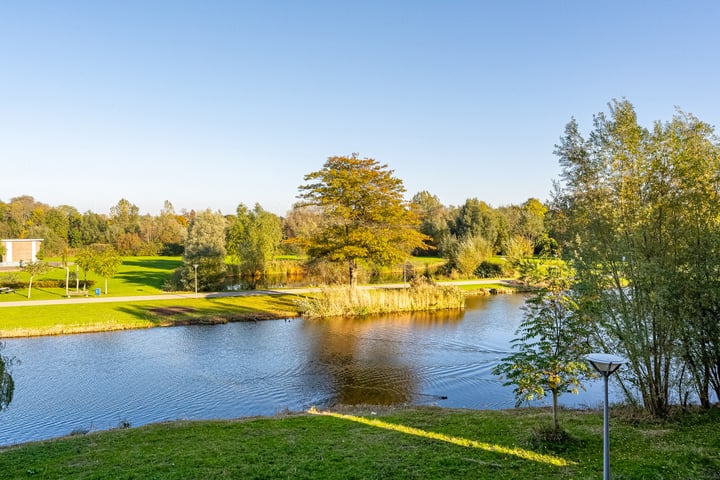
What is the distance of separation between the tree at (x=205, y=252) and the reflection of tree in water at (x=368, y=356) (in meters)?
13.7

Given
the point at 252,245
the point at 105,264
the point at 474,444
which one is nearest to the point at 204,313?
the point at 105,264

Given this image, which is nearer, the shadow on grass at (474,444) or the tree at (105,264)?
the shadow on grass at (474,444)

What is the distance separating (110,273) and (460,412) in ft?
92.4

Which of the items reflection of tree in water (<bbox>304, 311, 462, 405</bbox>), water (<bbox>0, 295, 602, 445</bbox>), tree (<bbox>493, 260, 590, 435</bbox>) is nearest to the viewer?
tree (<bbox>493, 260, 590, 435</bbox>)

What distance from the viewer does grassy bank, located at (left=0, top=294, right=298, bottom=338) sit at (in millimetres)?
21906

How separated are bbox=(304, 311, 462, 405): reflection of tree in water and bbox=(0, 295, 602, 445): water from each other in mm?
46

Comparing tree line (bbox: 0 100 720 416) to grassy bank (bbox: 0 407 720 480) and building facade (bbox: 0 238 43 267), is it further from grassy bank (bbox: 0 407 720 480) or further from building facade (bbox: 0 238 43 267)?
building facade (bbox: 0 238 43 267)

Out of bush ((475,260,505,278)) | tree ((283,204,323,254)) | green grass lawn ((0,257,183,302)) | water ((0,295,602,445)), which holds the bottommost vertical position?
water ((0,295,602,445))

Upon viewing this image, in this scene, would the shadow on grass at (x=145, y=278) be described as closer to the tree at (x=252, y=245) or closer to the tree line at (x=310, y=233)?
the tree line at (x=310, y=233)

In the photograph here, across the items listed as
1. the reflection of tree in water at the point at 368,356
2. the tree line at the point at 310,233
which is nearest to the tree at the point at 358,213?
the tree line at the point at 310,233

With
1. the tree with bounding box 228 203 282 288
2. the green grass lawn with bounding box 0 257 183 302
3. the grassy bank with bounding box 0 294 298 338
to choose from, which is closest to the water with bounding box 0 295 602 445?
the grassy bank with bounding box 0 294 298 338

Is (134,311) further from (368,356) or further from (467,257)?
(467,257)

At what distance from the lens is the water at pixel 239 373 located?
12.8 metres

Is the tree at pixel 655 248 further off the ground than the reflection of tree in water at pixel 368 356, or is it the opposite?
the tree at pixel 655 248
